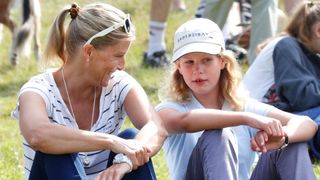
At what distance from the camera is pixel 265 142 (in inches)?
159

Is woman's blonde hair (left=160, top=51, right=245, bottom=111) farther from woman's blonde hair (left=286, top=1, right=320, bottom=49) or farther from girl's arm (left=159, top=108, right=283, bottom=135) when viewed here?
woman's blonde hair (left=286, top=1, right=320, bottom=49)

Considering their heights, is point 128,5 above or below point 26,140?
above

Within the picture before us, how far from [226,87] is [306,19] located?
1.14 m

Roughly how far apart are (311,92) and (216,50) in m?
1.03

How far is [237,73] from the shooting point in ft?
14.1

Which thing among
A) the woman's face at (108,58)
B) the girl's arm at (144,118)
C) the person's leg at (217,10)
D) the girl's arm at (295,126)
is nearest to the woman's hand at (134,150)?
the girl's arm at (144,118)

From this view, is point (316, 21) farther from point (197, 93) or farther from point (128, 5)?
point (128, 5)

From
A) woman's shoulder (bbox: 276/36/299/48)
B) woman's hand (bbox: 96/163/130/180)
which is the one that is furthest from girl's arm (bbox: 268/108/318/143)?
woman's shoulder (bbox: 276/36/299/48)

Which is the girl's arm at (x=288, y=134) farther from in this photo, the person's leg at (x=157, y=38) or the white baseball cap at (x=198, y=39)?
the person's leg at (x=157, y=38)

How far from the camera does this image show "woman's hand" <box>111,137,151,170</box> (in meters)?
3.80

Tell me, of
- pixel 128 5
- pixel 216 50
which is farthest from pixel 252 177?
pixel 128 5

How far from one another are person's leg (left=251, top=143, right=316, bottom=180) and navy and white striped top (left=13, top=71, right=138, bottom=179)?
73 cm

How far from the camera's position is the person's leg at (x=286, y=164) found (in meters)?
3.95

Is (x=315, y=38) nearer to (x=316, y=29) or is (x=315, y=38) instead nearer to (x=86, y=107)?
(x=316, y=29)
